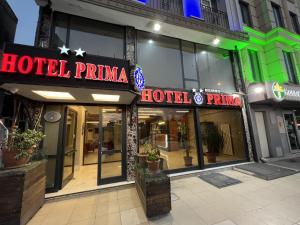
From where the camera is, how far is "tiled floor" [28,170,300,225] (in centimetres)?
261

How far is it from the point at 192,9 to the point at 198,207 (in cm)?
703

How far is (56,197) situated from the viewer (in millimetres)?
3553

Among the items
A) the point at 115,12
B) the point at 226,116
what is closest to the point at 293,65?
the point at 226,116

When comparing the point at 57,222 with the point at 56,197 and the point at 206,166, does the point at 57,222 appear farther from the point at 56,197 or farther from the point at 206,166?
the point at 206,166

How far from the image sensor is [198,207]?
302cm

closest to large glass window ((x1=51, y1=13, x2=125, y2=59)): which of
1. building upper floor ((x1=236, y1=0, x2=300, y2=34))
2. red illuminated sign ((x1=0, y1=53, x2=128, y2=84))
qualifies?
red illuminated sign ((x1=0, y1=53, x2=128, y2=84))

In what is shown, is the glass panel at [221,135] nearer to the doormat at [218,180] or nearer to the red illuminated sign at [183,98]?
the red illuminated sign at [183,98]

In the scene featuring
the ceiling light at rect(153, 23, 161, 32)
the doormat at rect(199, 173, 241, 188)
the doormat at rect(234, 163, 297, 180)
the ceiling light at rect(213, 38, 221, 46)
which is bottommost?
the doormat at rect(199, 173, 241, 188)

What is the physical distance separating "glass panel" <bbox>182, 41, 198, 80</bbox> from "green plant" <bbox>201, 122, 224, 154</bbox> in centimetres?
213

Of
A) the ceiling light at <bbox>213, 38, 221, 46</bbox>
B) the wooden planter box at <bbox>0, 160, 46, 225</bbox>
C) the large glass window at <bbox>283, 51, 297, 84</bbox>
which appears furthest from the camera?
the large glass window at <bbox>283, 51, 297, 84</bbox>

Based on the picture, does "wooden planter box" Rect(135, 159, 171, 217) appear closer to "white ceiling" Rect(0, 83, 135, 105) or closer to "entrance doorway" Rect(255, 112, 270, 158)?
"white ceiling" Rect(0, 83, 135, 105)

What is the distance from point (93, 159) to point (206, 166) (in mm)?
5495

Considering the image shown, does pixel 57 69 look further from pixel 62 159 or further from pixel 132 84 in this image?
pixel 62 159

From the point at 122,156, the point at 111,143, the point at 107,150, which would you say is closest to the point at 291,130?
the point at 122,156
